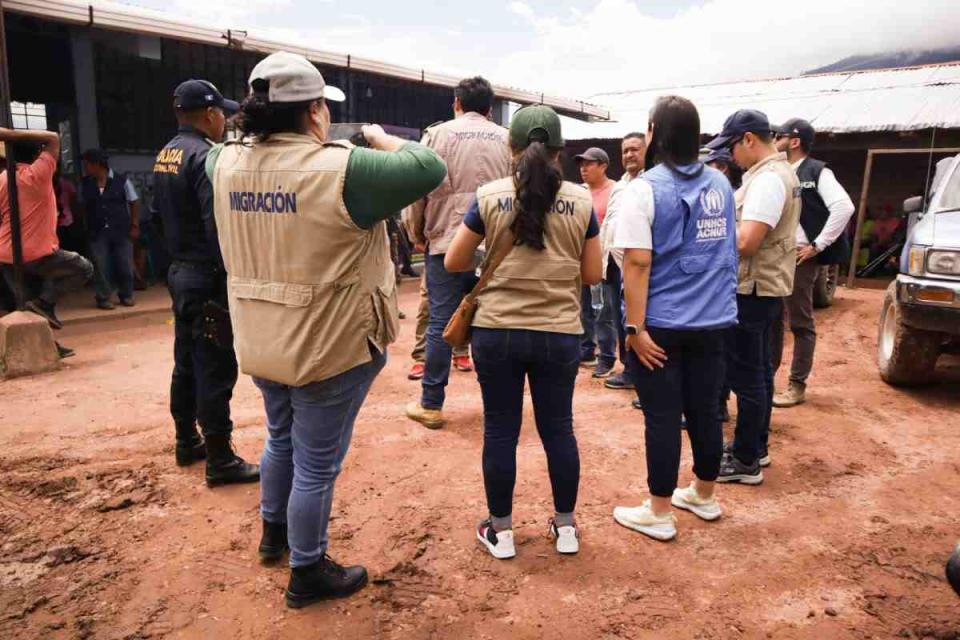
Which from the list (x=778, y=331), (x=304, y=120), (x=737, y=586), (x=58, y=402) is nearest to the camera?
(x=304, y=120)

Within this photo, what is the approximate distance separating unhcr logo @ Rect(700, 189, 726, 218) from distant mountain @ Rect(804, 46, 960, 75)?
98.2 meters

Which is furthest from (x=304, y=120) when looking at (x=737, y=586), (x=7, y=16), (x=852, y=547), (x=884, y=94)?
(x=884, y=94)

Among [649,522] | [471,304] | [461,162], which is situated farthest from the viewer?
[461,162]

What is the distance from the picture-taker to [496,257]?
264 centimetres

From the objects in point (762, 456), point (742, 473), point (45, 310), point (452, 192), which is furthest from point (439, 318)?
point (45, 310)

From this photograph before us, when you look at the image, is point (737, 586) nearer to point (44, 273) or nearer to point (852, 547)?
point (852, 547)

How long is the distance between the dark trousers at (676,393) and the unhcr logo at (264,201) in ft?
5.15

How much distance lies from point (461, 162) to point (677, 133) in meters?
1.83

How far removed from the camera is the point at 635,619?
2.46m

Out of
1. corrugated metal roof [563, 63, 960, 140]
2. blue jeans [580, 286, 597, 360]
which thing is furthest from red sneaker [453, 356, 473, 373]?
corrugated metal roof [563, 63, 960, 140]

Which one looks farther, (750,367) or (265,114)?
(750,367)

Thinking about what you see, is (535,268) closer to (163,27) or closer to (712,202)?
(712,202)

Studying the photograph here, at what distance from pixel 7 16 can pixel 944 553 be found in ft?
33.4

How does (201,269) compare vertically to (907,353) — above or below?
above
